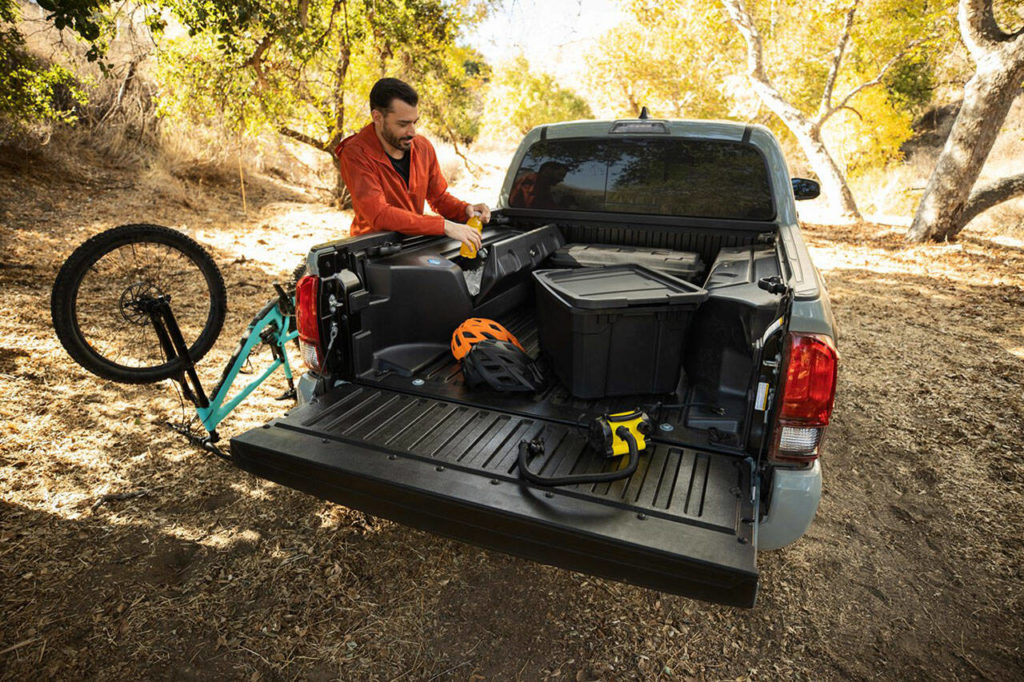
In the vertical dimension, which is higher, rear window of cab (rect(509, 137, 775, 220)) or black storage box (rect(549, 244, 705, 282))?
rear window of cab (rect(509, 137, 775, 220))

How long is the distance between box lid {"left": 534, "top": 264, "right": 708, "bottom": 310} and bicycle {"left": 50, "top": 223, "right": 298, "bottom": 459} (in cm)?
152

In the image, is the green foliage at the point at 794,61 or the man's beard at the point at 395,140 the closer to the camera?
the man's beard at the point at 395,140

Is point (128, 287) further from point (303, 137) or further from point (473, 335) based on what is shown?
point (303, 137)

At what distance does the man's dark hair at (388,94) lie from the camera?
3396mm

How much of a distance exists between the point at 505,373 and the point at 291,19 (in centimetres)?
582

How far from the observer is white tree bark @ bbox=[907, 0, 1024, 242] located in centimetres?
873

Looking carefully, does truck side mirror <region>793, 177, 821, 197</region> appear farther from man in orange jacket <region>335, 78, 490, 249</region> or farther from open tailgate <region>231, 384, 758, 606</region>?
open tailgate <region>231, 384, 758, 606</region>

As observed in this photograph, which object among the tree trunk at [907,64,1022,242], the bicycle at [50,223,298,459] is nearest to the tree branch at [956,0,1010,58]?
the tree trunk at [907,64,1022,242]

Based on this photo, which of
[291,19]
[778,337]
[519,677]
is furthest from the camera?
[291,19]

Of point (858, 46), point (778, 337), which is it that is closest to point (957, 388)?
point (778, 337)

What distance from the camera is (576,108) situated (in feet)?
102

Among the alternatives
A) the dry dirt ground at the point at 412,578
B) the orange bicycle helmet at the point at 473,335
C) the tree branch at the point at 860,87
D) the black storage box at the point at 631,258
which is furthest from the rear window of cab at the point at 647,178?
the tree branch at the point at 860,87

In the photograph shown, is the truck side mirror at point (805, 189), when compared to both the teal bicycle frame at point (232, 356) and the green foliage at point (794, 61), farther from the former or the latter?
the green foliage at point (794, 61)

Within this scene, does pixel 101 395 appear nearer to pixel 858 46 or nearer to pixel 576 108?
pixel 858 46
